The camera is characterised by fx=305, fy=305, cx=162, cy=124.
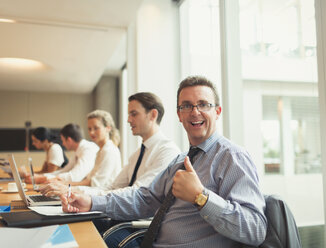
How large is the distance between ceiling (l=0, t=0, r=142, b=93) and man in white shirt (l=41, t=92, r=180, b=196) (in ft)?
5.38

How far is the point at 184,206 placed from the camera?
1.43 metres

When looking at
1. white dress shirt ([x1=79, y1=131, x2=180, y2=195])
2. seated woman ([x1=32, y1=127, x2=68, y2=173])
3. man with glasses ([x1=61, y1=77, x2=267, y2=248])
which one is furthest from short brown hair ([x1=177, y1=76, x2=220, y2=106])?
seated woman ([x1=32, y1=127, x2=68, y2=173])

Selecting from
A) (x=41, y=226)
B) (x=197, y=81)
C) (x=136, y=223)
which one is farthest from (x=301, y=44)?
(x=41, y=226)

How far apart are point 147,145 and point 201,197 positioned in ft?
4.01

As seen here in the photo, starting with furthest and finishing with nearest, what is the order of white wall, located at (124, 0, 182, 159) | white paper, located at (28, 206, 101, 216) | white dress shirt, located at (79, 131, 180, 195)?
white wall, located at (124, 0, 182, 159) < white dress shirt, located at (79, 131, 180, 195) < white paper, located at (28, 206, 101, 216)

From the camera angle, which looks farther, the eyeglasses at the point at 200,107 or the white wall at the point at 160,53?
the white wall at the point at 160,53

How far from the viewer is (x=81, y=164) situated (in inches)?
141

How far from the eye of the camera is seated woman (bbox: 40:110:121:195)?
2953 mm

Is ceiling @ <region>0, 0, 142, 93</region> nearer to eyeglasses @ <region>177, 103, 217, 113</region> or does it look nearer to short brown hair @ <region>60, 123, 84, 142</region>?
short brown hair @ <region>60, 123, 84, 142</region>

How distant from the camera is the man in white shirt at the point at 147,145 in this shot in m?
2.21

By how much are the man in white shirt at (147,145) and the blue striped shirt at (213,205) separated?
47 centimetres

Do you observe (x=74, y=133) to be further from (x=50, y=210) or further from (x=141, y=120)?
(x=50, y=210)

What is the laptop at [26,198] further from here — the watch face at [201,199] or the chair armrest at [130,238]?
the watch face at [201,199]

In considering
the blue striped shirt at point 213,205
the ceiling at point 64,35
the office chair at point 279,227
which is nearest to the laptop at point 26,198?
the blue striped shirt at point 213,205
